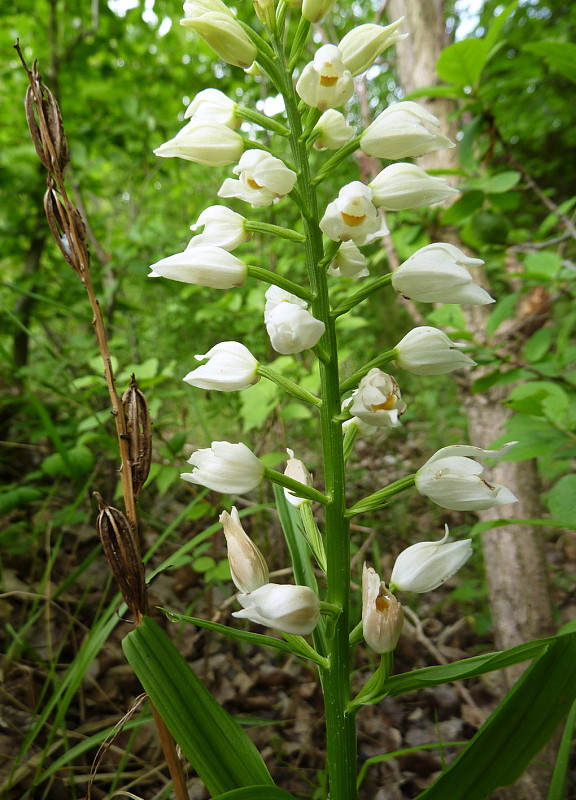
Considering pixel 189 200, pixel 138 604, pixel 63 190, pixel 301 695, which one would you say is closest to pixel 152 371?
pixel 63 190

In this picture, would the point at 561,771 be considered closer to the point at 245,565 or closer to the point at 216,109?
the point at 245,565

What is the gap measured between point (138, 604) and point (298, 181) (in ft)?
2.42

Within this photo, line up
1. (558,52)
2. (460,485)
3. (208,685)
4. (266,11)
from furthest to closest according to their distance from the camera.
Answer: (208,685), (558,52), (266,11), (460,485)

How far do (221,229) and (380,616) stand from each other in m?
0.69

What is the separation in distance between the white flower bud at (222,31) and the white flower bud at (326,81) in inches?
5.2

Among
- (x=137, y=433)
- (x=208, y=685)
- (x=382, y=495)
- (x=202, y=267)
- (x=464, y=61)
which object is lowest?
(x=208, y=685)

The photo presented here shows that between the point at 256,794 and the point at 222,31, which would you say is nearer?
the point at 256,794

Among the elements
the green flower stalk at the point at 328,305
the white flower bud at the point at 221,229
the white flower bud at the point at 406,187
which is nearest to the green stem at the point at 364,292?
the green flower stalk at the point at 328,305

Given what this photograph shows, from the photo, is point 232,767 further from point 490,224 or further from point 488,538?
point 490,224

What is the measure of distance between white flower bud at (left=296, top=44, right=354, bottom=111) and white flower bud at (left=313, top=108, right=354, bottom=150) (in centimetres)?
3

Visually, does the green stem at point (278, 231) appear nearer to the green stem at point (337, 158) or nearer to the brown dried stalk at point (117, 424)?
the green stem at point (337, 158)

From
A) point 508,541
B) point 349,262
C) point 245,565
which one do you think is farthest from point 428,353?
point 508,541

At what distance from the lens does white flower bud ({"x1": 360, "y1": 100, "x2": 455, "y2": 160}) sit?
83cm

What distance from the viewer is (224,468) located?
81 centimetres
